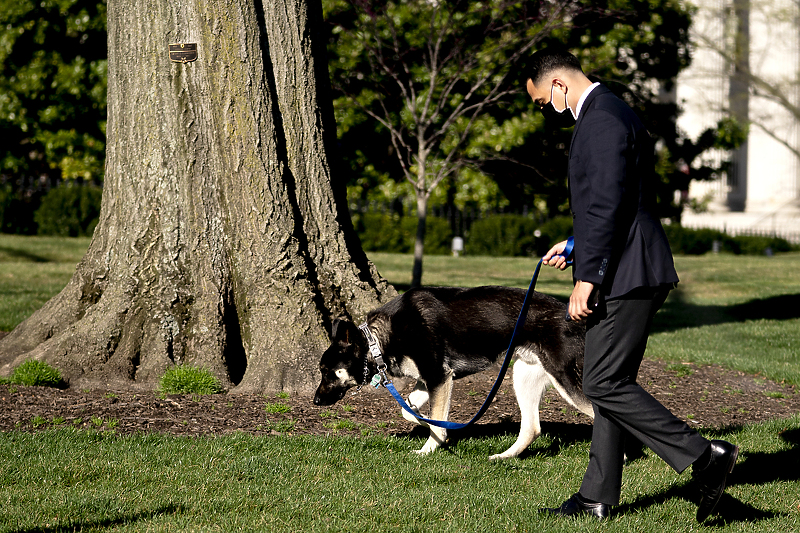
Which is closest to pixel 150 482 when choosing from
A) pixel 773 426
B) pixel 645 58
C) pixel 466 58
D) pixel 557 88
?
pixel 557 88

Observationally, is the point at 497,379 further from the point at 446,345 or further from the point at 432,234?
the point at 432,234

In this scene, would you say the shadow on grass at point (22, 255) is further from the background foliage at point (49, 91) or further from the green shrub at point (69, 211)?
the background foliage at point (49, 91)

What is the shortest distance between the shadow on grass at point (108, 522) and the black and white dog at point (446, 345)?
145 centimetres


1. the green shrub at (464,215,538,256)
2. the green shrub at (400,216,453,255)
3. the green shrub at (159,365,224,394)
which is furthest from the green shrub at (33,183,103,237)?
the green shrub at (159,365,224,394)

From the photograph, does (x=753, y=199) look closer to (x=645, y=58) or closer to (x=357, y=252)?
(x=645, y=58)

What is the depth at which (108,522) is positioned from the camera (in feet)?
11.8

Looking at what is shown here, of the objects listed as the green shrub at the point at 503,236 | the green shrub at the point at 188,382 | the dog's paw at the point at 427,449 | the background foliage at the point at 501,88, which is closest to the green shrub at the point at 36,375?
the green shrub at the point at 188,382

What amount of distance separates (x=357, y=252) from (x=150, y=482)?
10.3 ft

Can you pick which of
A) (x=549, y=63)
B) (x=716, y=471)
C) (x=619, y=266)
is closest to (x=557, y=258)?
(x=619, y=266)

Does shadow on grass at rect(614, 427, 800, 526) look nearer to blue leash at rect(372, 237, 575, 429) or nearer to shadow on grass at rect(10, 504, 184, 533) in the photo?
blue leash at rect(372, 237, 575, 429)

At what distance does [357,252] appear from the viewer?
22.5ft

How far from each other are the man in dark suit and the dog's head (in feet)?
5.71

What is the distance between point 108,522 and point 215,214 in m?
3.15

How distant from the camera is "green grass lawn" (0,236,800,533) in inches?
145
